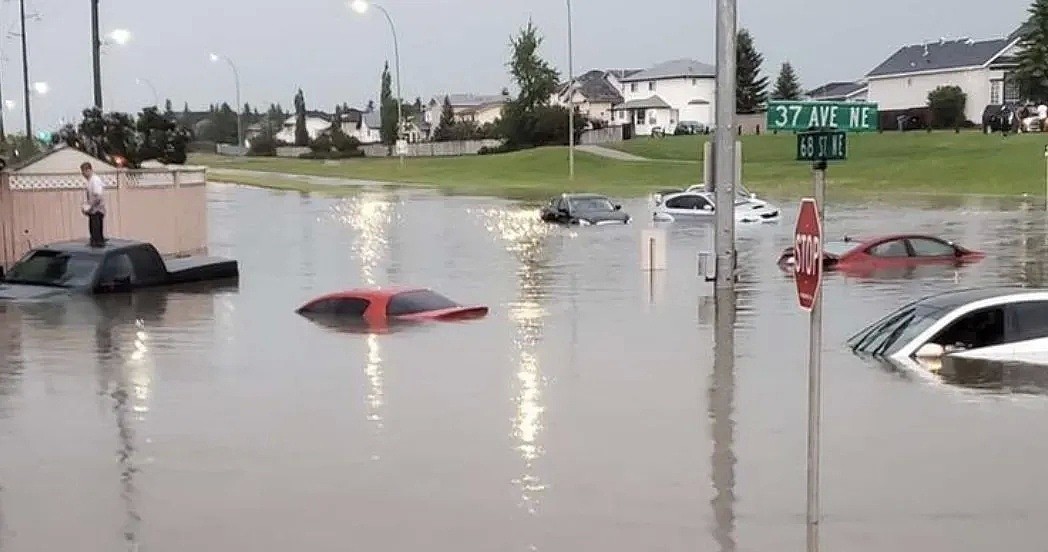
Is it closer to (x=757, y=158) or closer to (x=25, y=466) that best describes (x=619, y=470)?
(x=25, y=466)

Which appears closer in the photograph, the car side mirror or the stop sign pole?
the stop sign pole

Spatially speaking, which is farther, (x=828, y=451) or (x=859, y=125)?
(x=828, y=451)

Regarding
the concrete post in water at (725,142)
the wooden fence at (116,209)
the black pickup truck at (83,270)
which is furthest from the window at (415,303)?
the wooden fence at (116,209)

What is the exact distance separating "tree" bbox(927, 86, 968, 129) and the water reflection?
90958 mm

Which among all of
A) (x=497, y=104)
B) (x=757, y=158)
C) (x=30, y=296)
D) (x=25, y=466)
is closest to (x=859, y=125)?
(x=25, y=466)

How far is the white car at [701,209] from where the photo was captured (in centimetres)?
5025

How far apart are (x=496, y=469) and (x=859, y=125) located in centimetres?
473

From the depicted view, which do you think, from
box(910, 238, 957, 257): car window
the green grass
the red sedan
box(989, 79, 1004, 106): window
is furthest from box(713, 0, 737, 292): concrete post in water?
box(989, 79, 1004, 106): window

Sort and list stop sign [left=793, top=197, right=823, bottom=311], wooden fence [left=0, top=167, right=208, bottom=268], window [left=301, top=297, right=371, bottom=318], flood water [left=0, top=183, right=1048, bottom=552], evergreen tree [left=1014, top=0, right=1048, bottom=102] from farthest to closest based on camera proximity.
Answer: evergreen tree [left=1014, top=0, right=1048, bottom=102] → wooden fence [left=0, top=167, right=208, bottom=268] → window [left=301, top=297, right=371, bottom=318] → flood water [left=0, top=183, right=1048, bottom=552] → stop sign [left=793, top=197, right=823, bottom=311]

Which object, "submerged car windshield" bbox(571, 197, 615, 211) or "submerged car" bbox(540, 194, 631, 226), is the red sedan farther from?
"submerged car windshield" bbox(571, 197, 615, 211)

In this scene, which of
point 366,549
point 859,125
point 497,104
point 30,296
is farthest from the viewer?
point 497,104

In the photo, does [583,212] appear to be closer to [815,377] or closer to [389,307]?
[389,307]

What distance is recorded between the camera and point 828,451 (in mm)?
12539

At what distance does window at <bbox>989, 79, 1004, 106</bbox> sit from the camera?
111562 mm
